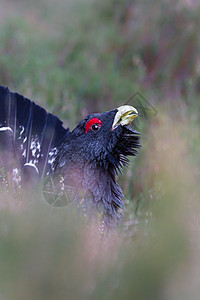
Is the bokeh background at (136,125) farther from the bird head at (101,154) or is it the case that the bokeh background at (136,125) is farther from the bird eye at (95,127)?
the bird eye at (95,127)

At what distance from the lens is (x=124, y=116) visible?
112 inches

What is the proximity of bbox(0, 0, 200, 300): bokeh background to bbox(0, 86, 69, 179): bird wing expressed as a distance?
2.37 ft

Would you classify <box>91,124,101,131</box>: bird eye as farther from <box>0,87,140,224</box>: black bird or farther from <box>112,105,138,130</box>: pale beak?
<box>112,105,138,130</box>: pale beak

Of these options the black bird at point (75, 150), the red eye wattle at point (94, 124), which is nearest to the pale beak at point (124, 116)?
the black bird at point (75, 150)

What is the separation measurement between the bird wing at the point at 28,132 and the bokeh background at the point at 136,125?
0.72 m

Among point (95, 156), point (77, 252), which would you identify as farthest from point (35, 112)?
point (77, 252)

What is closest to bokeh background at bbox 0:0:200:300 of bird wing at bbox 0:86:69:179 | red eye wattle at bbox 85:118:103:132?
red eye wattle at bbox 85:118:103:132

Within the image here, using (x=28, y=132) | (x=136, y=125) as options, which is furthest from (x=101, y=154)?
(x=136, y=125)

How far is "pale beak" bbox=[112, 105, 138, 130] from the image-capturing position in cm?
283

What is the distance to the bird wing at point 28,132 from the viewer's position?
120 inches

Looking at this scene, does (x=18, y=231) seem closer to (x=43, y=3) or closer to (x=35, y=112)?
(x=35, y=112)

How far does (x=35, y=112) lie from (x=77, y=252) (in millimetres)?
2021

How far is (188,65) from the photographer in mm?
7438

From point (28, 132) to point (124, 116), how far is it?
781mm
